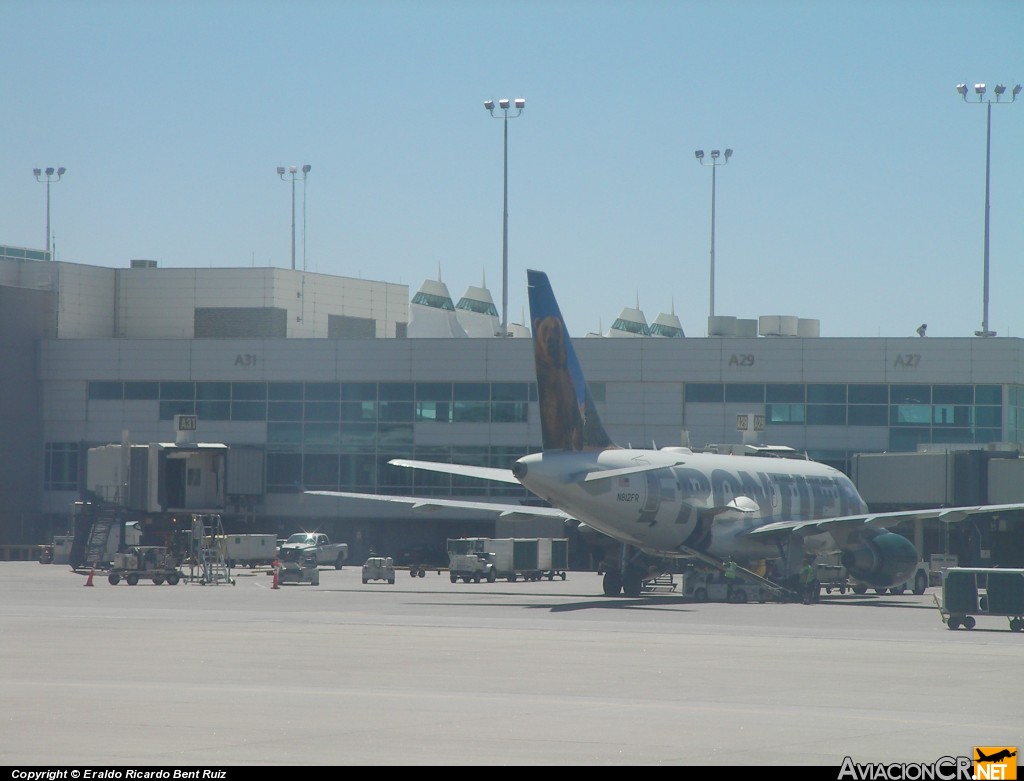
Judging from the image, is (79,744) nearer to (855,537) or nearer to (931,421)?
(855,537)

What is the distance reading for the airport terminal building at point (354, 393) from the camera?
83.4 m

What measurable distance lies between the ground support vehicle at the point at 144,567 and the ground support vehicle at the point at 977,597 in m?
31.9

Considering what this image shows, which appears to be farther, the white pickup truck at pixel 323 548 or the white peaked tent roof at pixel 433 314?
the white peaked tent roof at pixel 433 314

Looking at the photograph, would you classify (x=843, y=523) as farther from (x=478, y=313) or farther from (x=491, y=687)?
(x=478, y=313)

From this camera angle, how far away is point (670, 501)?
49.1m

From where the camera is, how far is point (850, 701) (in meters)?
21.1

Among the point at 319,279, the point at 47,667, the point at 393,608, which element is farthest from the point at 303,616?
the point at 319,279

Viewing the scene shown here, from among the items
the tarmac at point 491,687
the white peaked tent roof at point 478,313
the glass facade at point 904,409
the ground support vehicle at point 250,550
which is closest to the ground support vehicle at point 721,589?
the tarmac at point 491,687

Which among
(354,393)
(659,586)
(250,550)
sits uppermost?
(354,393)

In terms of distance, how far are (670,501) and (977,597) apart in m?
12.5

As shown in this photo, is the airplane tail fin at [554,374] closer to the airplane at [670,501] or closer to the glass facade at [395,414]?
the airplane at [670,501]

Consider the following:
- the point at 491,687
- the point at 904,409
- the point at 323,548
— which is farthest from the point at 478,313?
the point at 491,687

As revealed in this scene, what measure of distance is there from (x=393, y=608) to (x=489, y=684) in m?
20.5

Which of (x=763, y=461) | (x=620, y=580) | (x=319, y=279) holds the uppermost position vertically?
(x=319, y=279)
